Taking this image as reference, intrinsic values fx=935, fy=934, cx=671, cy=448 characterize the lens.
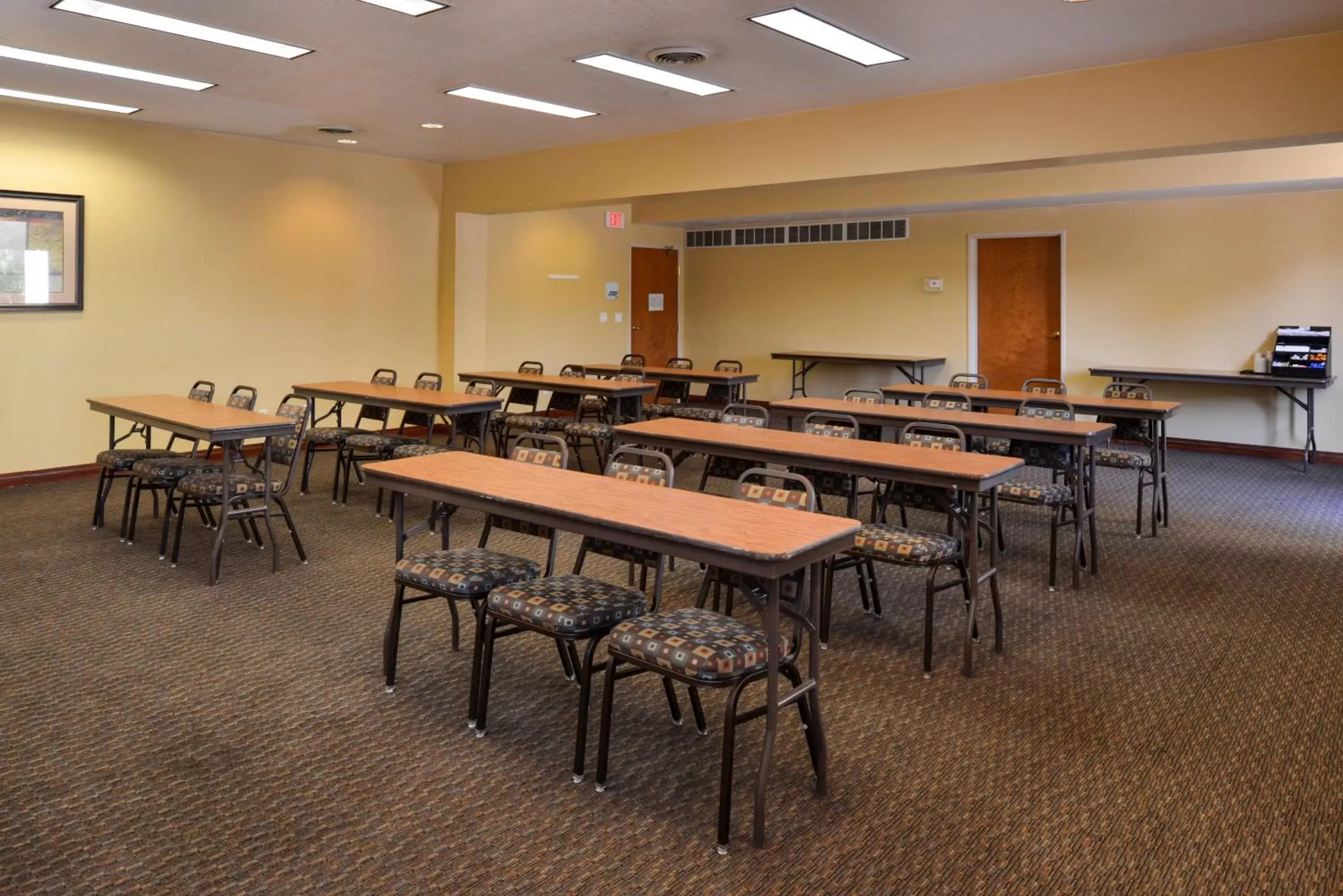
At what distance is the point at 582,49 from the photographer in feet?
16.5

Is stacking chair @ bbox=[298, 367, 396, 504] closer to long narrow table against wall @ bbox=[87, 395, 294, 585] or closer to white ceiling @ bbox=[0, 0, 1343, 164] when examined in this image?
long narrow table against wall @ bbox=[87, 395, 294, 585]

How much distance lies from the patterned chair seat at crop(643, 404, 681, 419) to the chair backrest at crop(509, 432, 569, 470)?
165 inches

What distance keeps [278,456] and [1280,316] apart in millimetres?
8900

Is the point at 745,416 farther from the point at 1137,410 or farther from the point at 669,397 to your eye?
the point at 669,397

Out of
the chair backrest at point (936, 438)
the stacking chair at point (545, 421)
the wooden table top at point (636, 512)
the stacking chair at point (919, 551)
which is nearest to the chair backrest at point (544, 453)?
the wooden table top at point (636, 512)

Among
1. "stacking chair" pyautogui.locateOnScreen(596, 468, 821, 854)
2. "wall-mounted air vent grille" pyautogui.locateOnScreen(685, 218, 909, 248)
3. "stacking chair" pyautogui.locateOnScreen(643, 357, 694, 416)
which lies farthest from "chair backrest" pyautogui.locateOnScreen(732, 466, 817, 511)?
"wall-mounted air vent grille" pyautogui.locateOnScreen(685, 218, 909, 248)

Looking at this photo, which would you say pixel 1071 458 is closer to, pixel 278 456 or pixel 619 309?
pixel 278 456

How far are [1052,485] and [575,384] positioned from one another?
397 centimetres

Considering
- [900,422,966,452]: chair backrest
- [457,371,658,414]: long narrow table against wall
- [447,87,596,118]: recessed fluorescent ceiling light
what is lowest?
[900,422,966,452]: chair backrest

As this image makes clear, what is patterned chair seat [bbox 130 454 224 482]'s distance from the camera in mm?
5238

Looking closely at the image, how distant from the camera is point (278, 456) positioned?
5449mm

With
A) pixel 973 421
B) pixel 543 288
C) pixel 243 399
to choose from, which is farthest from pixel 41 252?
pixel 973 421

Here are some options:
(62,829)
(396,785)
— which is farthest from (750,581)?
(62,829)

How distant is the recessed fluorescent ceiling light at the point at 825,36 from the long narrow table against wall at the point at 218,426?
327 cm
